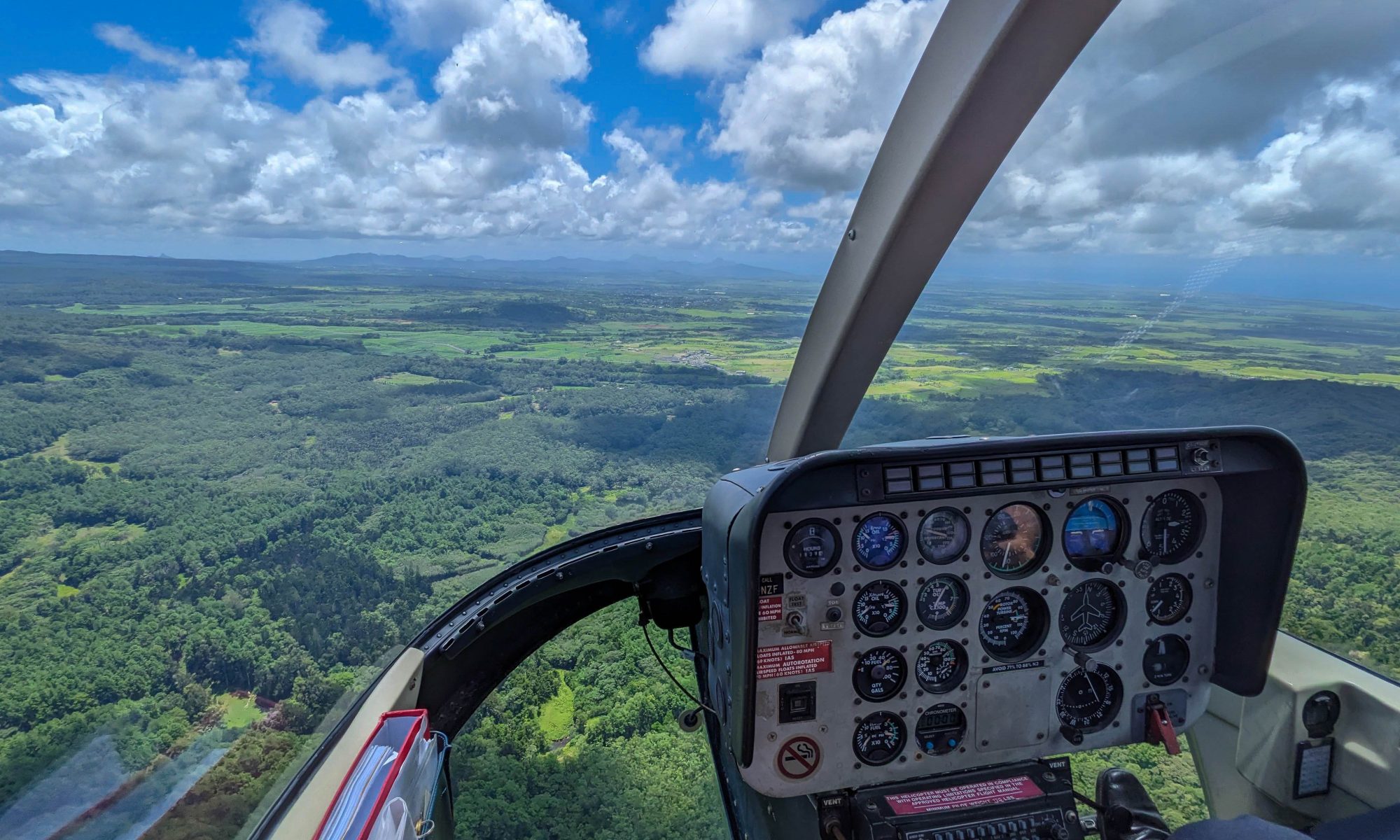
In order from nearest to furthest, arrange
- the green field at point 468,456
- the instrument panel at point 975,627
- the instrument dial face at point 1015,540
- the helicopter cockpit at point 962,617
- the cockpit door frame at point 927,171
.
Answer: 1. the green field at point 468,456
2. the cockpit door frame at point 927,171
3. the helicopter cockpit at point 962,617
4. the instrument panel at point 975,627
5. the instrument dial face at point 1015,540

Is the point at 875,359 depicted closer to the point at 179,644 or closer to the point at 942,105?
the point at 942,105

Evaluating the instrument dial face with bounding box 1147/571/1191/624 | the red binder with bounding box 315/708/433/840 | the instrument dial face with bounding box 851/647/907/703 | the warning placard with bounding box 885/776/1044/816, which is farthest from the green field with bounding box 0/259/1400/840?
the instrument dial face with bounding box 851/647/907/703

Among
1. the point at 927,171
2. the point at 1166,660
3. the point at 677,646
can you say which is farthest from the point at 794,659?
the point at 927,171

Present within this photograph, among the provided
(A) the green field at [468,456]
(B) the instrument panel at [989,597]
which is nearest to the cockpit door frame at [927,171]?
(A) the green field at [468,456]

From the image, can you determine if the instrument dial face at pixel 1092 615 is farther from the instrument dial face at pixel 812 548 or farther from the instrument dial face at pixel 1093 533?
the instrument dial face at pixel 812 548

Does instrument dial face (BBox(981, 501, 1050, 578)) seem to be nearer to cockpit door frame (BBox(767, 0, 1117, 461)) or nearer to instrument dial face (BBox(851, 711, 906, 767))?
instrument dial face (BBox(851, 711, 906, 767))

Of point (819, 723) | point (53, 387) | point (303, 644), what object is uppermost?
point (53, 387)

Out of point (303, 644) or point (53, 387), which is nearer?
point (53, 387)

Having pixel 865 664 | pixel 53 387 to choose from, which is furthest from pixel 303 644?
pixel 865 664

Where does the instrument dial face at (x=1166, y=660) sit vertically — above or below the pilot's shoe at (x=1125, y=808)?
above
